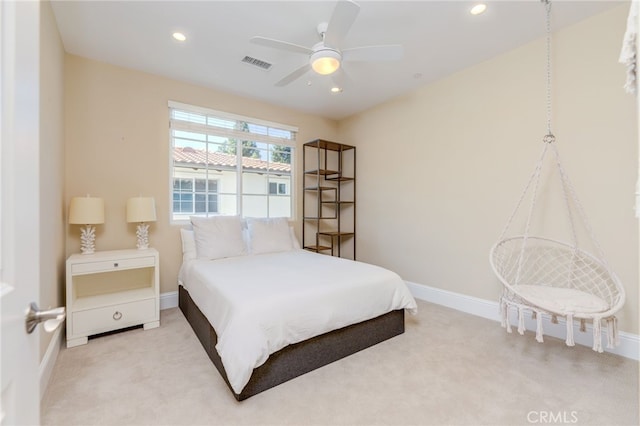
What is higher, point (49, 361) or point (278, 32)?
point (278, 32)

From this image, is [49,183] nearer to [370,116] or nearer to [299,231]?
[299,231]

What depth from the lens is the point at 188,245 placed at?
3238mm

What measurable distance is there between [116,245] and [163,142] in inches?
49.0

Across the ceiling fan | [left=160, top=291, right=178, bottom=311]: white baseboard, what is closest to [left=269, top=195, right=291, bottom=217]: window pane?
[left=160, top=291, right=178, bottom=311]: white baseboard

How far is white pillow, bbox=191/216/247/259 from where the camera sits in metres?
3.16

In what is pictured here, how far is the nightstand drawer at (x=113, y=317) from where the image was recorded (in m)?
2.37

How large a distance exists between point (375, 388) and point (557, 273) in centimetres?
200

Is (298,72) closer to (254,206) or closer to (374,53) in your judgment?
(374,53)

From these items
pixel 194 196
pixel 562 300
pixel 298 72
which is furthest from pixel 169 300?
pixel 562 300

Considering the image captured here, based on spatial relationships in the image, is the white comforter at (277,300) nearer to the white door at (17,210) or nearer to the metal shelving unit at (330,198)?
the white door at (17,210)

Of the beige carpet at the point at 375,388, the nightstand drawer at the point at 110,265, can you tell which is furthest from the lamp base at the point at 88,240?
the beige carpet at the point at 375,388

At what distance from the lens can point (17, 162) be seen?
0.61 meters

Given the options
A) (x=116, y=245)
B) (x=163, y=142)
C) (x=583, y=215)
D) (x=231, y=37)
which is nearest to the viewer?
(x=583, y=215)

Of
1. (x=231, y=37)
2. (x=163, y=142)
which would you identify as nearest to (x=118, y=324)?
(x=163, y=142)
